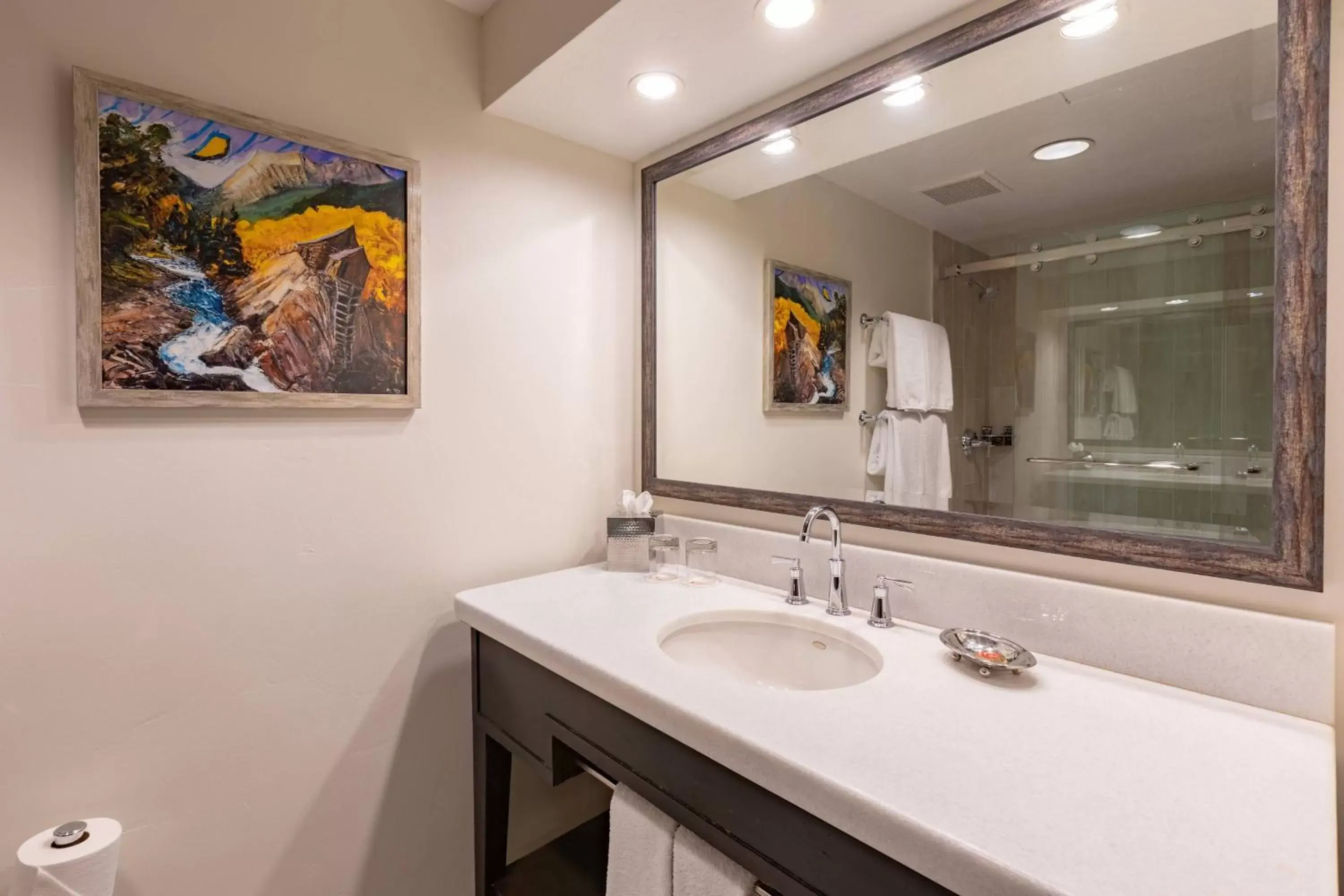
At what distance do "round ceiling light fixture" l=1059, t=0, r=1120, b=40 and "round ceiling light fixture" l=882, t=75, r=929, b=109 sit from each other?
23 centimetres

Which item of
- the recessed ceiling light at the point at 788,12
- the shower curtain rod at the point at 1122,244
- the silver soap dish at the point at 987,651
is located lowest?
the silver soap dish at the point at 987,651

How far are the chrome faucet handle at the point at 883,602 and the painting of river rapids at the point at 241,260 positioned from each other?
1068 mm

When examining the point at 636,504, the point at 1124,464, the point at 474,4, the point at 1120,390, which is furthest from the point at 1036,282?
the point at 474,4

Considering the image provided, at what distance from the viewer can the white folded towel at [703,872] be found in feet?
2.69

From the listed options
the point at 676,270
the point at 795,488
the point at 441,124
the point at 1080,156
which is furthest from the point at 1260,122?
the point at 441,124

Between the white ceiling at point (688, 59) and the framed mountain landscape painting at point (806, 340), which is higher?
the white ceiling at point (688, 59)

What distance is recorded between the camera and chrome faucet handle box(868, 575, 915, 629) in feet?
3.84

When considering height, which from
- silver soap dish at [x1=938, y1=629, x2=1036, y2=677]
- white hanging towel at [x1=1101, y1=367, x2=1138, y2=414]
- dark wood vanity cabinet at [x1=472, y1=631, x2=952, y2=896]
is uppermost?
white hanging towel at [x1=1101, y1=367, x2=1138, y2=414]

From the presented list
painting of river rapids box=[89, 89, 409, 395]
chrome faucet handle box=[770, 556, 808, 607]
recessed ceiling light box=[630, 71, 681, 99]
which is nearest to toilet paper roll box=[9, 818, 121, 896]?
painting of river rapids box=[89, 89, 409, 395]

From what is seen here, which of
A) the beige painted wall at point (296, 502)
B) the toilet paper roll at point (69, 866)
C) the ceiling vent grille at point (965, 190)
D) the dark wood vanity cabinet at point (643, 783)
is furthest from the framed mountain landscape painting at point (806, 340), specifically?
the toilet paper roll at point (69, 866)

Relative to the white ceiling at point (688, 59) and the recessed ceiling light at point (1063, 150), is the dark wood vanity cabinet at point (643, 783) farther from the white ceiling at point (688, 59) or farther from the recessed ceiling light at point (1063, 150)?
the white ceiling at point (688, 59)

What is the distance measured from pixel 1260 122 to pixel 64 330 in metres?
1.81

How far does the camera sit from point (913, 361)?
1263mm

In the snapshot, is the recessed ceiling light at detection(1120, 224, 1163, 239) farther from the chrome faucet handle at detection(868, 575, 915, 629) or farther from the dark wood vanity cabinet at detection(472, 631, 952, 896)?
the dark wood vanity cabinet at detection(472, 631, 952, 896)
